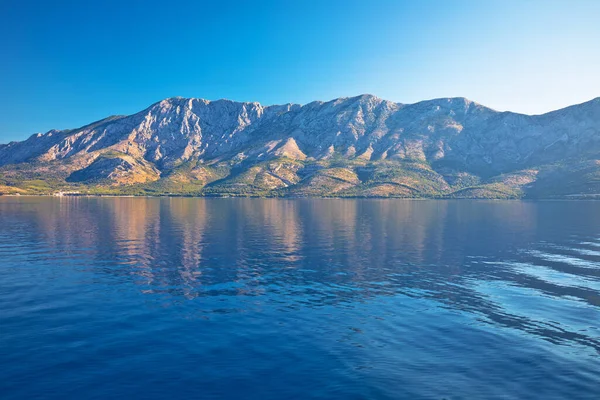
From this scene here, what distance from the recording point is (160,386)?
1115 inches

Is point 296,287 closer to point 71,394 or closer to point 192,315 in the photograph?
point 192,315

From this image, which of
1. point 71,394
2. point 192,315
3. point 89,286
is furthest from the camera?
point 89,286

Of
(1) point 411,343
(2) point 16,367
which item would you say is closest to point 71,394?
(2) point 16,367

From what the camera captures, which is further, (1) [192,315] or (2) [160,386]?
(1) [192,315]

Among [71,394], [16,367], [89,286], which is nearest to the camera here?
[71,394]

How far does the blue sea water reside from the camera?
28.9m

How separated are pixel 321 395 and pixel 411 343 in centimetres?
1346

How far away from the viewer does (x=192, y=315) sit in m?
44.8

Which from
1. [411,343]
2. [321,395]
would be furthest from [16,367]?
[411,343]

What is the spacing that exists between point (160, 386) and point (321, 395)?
12.3 meters

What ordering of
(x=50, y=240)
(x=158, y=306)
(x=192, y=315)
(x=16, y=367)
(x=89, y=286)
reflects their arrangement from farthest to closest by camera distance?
1. (x=50, y=240)
2. (x=89, y=286)
3. (x=158, y=306)
4. (x=192, y=315)
5. (x=16, y=367)

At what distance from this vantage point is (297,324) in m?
42.0

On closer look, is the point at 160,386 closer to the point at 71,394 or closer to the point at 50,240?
the point at 71,394

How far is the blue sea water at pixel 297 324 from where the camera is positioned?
A: 28938 millimetres
